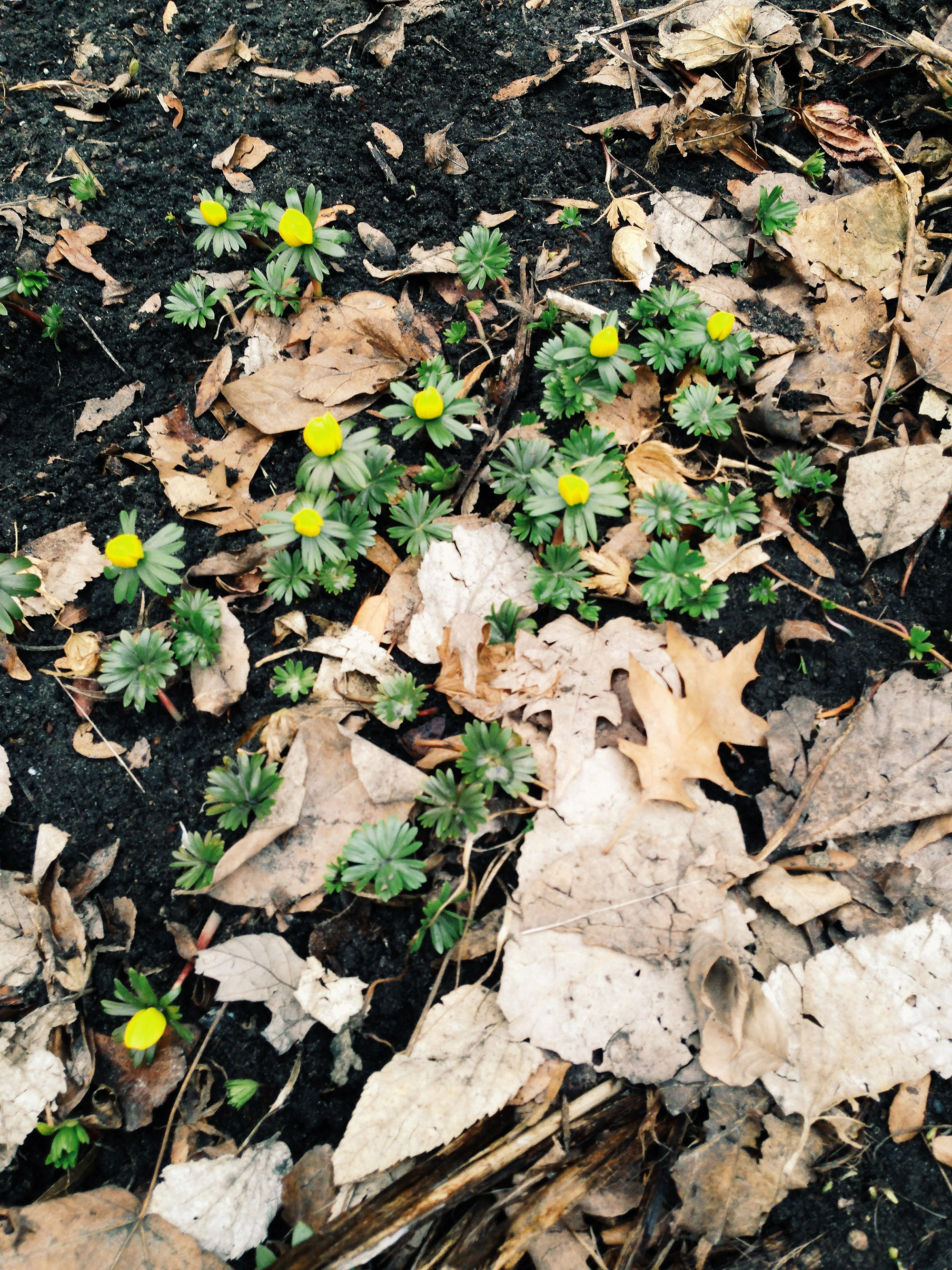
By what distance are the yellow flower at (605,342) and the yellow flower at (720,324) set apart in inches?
12.9

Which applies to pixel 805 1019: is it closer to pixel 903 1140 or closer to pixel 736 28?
pixel 903 1140

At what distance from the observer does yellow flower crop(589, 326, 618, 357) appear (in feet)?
8.84

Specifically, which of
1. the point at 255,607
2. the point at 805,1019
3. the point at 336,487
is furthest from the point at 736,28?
the point at 805,1019

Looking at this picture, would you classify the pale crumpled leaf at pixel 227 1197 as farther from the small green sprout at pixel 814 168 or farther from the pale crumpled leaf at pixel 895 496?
the small green sprout at pixel 814 168

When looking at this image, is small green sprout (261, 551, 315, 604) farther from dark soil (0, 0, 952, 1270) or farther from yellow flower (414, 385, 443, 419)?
yellow flower (414, 385, 443, 419)

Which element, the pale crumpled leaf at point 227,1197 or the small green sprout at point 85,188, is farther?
the small green sprout at point 85,188

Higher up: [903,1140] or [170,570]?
[170,570]

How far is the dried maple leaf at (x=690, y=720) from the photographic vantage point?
2.32 m

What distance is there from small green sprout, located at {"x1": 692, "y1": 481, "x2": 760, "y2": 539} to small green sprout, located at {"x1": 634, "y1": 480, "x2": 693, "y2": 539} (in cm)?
5

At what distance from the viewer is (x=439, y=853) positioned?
239 cm

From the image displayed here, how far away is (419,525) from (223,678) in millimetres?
839

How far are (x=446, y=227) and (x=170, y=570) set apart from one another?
1.84 m

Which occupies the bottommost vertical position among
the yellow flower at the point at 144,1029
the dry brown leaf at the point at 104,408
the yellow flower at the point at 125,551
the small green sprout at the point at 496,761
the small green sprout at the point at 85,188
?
the yellow flower at the point at 144,1029

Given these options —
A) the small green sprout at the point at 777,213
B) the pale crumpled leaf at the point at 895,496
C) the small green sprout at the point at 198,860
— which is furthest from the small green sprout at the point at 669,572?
the small green sprout at the point at 198,860
